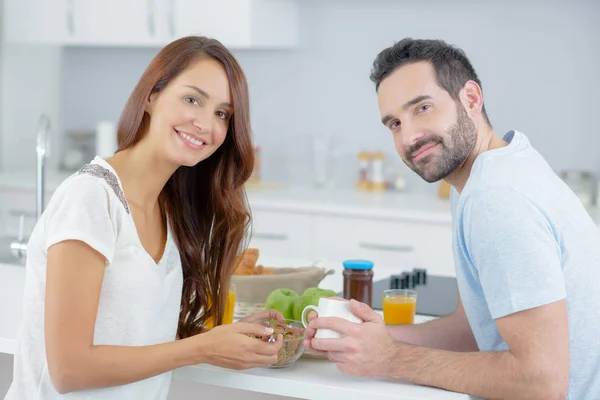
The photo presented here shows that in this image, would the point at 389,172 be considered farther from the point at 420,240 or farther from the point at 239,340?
the point at 239,340

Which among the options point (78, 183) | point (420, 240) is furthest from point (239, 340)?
point (420, 240)

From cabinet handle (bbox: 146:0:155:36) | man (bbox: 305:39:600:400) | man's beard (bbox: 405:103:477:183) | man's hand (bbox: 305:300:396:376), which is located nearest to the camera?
man (bbox: 305:39:600:400)

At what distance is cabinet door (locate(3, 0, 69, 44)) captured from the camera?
437cm

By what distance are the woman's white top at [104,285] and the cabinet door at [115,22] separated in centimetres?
258

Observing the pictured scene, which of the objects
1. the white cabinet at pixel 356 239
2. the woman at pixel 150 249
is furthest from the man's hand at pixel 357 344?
the white cabinet at pixel 356 239

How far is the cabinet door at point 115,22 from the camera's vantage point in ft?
13.8

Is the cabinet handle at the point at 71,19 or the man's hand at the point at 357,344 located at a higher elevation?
the cabinet handle at the point at 71,19

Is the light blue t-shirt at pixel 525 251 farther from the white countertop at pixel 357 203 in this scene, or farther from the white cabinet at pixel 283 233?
the white cabinet at pixel 283 233

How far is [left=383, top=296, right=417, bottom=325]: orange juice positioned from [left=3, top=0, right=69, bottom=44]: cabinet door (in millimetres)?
2870

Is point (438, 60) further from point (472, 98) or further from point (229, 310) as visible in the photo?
point (229, 310)

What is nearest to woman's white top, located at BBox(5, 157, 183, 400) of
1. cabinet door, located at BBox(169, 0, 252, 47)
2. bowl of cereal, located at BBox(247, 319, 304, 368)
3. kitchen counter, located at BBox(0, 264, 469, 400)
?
kitchen counter, located at BBox(0, 264, 469, 400)

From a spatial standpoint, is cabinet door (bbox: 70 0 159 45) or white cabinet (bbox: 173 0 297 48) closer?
white cabinet (bbox: 173 0 297 48)

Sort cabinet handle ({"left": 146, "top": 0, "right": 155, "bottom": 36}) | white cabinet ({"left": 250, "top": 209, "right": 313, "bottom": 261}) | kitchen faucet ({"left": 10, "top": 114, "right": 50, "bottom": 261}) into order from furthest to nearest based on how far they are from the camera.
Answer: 1. cabinet handle ({"left": 146, "top": 0, "right": 155, "bottom": 36})
2. white cabinet ({"left": 250, "top": 209, "right": 313, "bottom": 261})
3. kitchen faucet ({"left": 10, "top": 114, "right": 50, "bottom": 261})

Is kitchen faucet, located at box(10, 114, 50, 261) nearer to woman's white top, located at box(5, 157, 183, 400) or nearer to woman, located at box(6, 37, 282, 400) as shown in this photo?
woman, located at box(6, 37, 282, 400)
